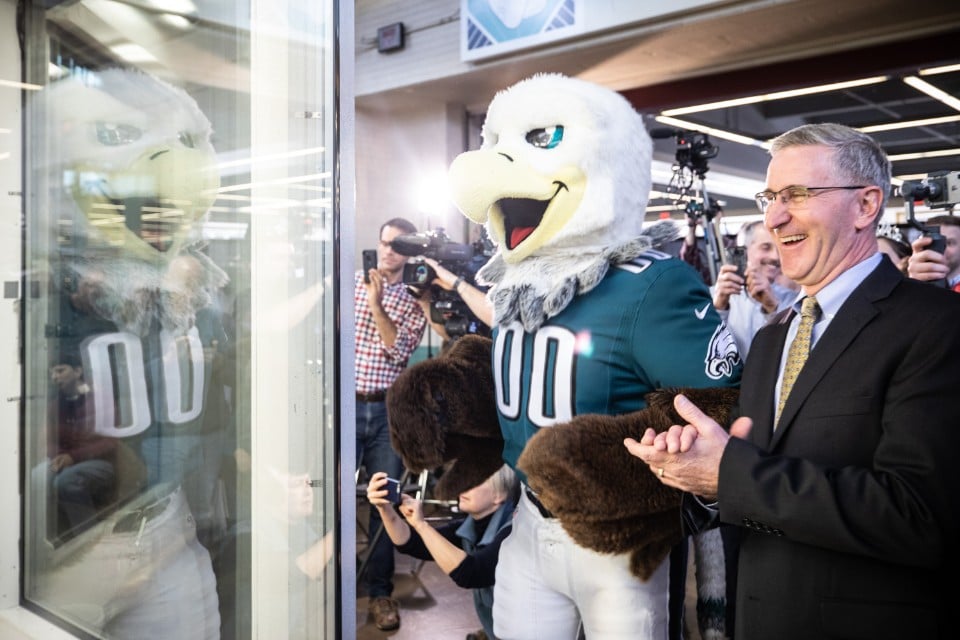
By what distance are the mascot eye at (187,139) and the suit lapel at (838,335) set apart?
1.36 meters

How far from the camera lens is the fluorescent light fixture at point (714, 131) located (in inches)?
198

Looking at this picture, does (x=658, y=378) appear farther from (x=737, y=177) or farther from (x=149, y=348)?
(x=737, y=177)

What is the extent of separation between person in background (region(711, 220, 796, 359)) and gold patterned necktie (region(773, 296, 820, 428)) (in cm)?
106

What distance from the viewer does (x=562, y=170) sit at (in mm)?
1554

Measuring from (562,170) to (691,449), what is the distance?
63 centimetres

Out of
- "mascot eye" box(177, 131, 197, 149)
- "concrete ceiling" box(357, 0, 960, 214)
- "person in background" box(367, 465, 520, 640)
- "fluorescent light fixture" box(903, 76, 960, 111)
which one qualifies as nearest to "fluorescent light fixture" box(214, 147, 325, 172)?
"mascot eye" box(177, 131, 197, 149)

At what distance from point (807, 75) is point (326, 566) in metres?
3.67

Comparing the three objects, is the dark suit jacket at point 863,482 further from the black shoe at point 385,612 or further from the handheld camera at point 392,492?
the black shoe at point 385,612

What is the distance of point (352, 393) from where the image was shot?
1321 mm

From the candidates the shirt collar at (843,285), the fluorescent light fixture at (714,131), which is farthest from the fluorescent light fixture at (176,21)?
the fluorescent light fixture at (714,131)

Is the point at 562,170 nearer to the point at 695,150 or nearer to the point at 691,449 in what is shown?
the point at 691,449

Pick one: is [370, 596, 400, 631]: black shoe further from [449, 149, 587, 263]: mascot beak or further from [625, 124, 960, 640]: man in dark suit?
[625, 124, 960, 640]: man in dark suit

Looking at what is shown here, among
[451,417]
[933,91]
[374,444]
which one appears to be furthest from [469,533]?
[933,91]

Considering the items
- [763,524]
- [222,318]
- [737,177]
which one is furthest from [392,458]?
[737,177]
